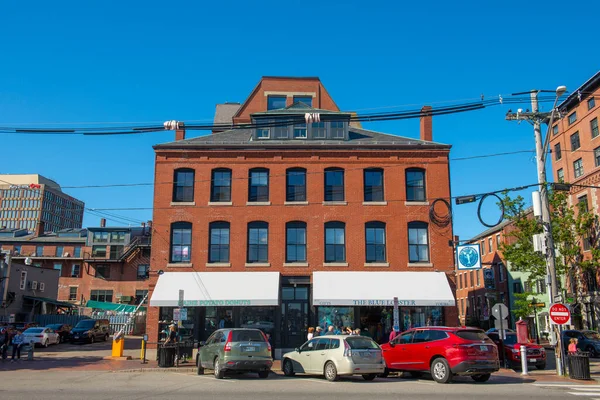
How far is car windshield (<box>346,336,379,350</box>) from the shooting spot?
648 inches

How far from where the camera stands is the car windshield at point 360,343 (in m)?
16.5

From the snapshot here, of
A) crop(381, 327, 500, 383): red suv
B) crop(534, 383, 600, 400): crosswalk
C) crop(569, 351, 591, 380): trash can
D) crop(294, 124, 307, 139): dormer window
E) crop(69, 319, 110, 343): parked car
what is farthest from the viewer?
crop(69, 319, 110, 343): parked car

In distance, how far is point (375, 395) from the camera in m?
13.1

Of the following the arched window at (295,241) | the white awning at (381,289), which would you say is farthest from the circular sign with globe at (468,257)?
the arched window at (295,241)

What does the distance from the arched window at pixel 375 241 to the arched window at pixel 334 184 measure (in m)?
2.17

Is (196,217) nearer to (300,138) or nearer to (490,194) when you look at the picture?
(300,138)

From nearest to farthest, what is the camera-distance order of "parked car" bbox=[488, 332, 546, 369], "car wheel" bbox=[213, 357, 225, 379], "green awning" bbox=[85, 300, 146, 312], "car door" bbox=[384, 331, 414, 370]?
"car wheel" bbox=[213, 357, 225, 379] < "car door" bbox=[384, 331, 414, 370] < "parked car" bbox=[488, 332, 546, 369] < "green awning" bbox=[85, 300, 146, 312]

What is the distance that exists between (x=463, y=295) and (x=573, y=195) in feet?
66.3

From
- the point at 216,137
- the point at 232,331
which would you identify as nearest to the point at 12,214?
the point at 216,137

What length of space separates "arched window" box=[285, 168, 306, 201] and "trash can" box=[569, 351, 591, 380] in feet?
47.3

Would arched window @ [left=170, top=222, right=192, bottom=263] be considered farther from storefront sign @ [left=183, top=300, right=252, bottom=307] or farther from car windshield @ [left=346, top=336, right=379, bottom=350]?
car windshield @ [left=346, top=336, right=379, bottom=350]

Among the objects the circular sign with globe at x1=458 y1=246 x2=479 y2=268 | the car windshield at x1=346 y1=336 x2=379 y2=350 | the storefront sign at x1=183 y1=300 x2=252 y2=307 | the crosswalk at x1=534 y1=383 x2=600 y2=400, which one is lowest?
the crosswalk at x1=534 y1=383 x2=600 y2=400

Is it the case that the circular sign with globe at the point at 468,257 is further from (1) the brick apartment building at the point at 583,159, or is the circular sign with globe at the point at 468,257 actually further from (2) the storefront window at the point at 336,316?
(1) the brick apartment building at the point at 583,159

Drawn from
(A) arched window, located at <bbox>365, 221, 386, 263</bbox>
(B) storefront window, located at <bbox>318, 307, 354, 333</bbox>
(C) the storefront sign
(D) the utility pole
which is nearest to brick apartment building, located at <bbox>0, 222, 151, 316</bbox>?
(C) the storefront sign
